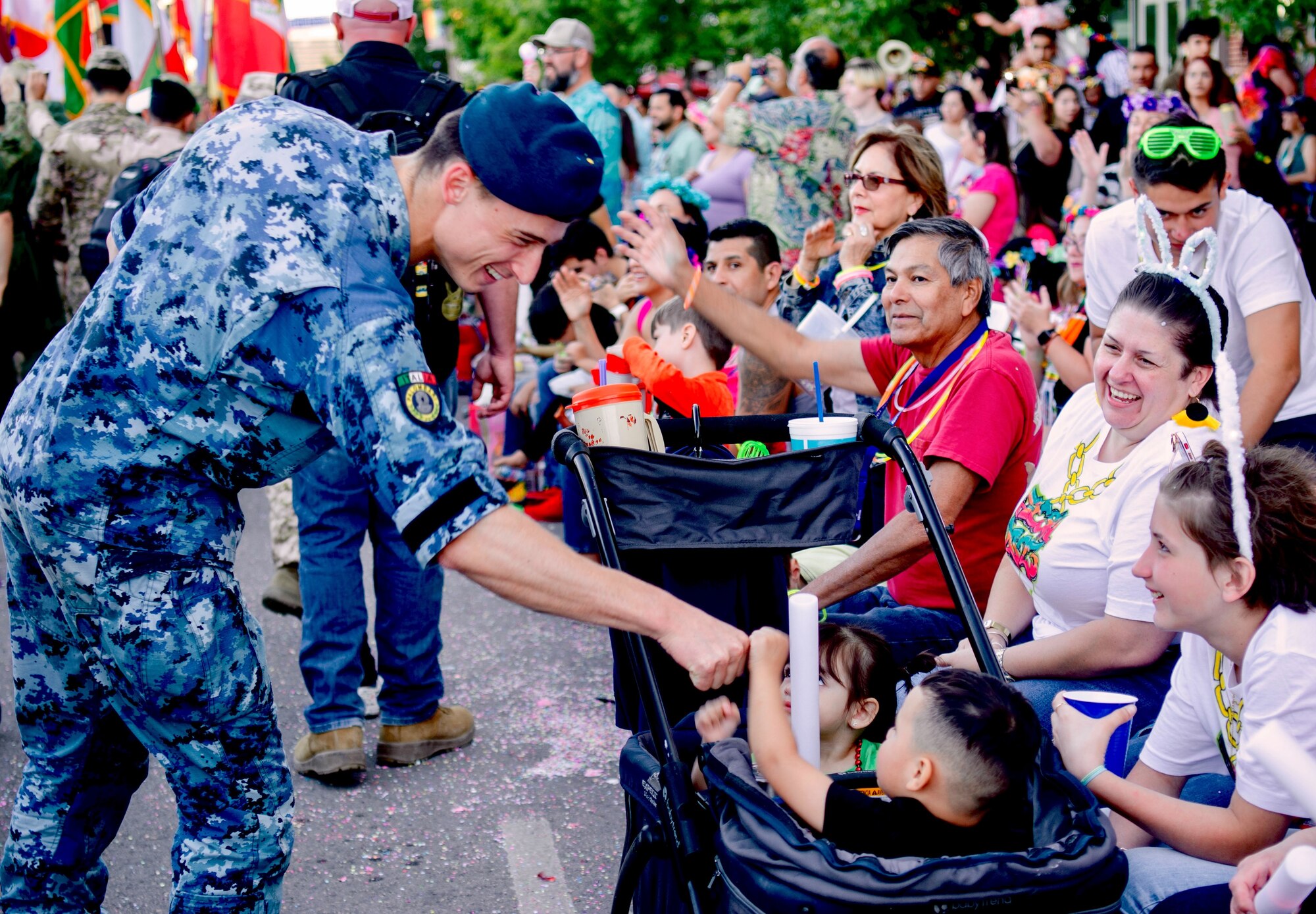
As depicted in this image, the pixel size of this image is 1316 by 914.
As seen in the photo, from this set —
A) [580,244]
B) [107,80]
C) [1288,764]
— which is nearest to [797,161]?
[580,244]

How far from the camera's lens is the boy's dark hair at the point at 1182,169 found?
3.97m

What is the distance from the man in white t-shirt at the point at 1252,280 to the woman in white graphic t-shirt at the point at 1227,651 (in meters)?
1.75

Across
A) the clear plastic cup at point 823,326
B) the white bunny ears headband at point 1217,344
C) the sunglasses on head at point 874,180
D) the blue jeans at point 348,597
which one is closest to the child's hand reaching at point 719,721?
the white bunny ears headband at point 1217,344

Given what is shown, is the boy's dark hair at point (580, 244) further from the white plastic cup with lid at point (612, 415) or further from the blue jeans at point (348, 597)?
the white plastic cup with lid at point (612, 415)

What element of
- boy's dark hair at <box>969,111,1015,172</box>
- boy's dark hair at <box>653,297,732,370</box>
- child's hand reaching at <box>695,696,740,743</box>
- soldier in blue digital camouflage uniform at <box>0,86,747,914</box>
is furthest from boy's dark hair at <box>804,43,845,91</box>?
child's hand reaching at <box>695,696,740,743</box>

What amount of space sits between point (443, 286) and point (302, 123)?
1.30m

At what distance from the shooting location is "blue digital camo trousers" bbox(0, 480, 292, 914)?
2.37 m

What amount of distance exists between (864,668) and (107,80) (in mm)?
6627

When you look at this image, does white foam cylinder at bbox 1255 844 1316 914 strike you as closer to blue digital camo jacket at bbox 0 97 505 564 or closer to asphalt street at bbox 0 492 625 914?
blue digital camo jacket at bbox 0 97 505 564

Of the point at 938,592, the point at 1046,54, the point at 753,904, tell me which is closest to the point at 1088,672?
the point at 938,592

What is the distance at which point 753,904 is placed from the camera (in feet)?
6.37

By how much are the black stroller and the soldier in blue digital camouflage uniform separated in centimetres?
30

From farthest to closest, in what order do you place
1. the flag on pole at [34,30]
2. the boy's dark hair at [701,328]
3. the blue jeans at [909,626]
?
the flag on pole at [34,30] < the boy's dark hair at [701,328] < the blue jeans at [909,626]

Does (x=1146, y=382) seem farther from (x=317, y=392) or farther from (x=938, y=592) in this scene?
(x=317, y=392)
